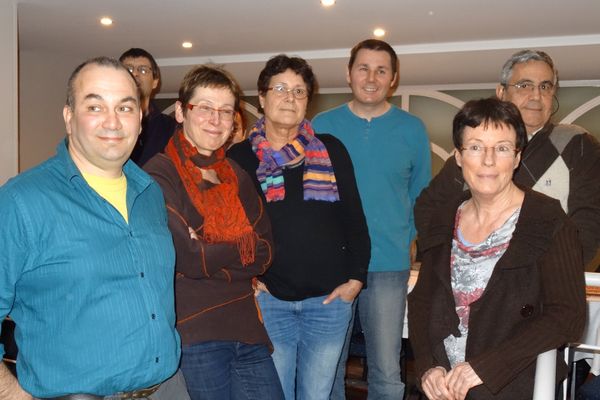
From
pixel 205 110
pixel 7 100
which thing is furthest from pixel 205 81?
pixel 7 100

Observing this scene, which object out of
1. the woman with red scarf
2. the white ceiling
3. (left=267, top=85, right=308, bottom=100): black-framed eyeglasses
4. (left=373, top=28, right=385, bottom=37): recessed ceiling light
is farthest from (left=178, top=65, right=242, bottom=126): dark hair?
(left=373, top=28, right=385, bottom=37): recessed ceiling light

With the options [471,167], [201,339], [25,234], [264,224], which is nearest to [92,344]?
[25,234]

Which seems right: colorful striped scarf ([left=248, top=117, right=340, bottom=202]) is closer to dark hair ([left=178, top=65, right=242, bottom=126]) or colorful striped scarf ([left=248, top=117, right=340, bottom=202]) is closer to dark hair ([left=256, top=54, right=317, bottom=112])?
dark hair ([left=256, top=54, right=317, bottom=112])

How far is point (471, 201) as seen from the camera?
1731 mm

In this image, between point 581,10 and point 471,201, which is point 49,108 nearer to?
point 581,10

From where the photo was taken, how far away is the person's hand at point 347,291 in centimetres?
199

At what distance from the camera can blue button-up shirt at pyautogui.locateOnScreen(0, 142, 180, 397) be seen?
1.15 meters

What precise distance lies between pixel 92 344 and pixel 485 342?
3.30 feet

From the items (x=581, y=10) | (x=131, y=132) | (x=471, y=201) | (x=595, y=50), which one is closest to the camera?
(x=131, y=132)

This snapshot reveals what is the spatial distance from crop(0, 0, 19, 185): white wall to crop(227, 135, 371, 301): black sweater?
10.6ft

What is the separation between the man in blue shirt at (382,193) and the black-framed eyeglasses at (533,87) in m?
0.43

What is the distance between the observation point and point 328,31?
19.0ft

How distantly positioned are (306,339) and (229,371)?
42 cm

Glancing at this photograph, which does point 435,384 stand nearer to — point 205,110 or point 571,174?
point 571,174
